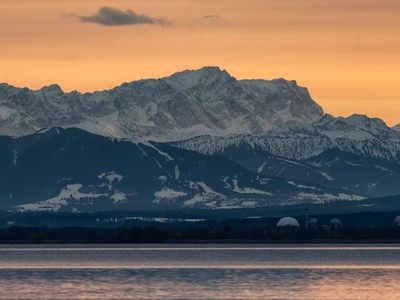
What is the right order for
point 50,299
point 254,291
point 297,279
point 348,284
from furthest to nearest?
1. point 297,279
2. point 348,284
3. point 254,291
4. point 50,299

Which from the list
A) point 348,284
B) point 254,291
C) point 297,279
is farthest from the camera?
point 297,279

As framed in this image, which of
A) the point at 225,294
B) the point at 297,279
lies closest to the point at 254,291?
the point at 225,294

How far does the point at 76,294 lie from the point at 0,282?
26.8 meters

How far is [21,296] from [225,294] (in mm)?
20870

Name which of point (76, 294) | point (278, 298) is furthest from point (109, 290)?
point (278, 298)

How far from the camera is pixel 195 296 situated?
16338 centimetres

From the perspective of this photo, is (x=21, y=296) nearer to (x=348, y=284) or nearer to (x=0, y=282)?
(x=0, y=282)

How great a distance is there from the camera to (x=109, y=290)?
17462cm

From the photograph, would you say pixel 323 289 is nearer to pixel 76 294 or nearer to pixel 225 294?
pixel 225 294

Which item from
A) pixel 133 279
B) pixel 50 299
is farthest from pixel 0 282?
pixel 50 299

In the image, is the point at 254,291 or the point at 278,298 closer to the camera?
the point at 278,298

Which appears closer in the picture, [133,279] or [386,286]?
[386,286]

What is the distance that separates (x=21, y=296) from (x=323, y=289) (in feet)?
110

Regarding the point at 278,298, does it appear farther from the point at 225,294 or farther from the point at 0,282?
the point at 0,282
